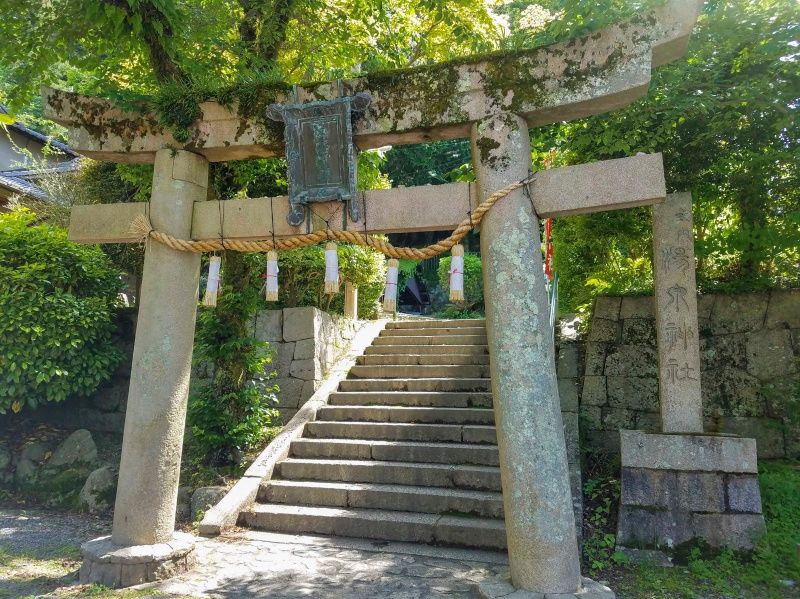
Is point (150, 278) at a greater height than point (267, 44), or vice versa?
point (267, 44)

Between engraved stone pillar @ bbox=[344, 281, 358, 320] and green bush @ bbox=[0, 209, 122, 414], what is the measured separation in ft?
12.9

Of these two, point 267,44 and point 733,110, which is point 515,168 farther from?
point 267,44

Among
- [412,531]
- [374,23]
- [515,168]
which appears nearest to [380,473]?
[412,531]

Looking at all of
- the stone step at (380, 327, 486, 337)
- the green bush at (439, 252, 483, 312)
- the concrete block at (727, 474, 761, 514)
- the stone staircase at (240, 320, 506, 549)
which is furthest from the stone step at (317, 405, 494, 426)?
the green bush at (439, 252, 483, 312)

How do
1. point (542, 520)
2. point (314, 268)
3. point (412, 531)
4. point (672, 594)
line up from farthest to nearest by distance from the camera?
point (314, 268) → point (412, 531) → point (672, 594) → point (542, 520)

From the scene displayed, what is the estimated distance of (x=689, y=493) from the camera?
517 centimetres

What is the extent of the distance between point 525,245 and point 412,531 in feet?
10.5

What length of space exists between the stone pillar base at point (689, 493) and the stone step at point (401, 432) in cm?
179

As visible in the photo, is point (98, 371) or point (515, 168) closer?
point (515, 168)

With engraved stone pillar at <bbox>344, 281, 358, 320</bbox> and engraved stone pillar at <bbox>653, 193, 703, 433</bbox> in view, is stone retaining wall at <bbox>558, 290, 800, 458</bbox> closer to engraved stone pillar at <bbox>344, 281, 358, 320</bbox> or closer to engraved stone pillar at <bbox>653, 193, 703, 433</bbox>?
engraved stone pillar at <bbox>653, 193, 703, 433</bbox>

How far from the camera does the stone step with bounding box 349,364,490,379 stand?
8102 millimetres

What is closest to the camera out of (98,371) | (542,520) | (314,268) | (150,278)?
(542,520)

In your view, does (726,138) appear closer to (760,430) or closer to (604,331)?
(604,331)

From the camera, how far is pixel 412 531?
5543 mm
